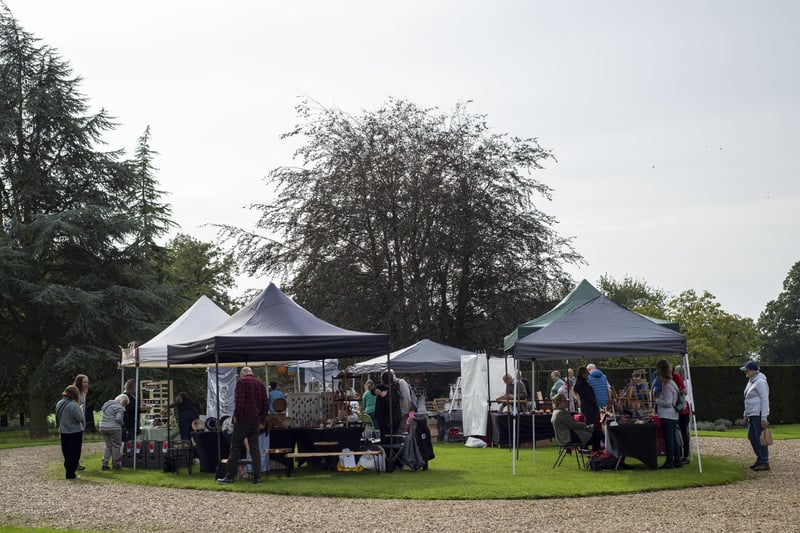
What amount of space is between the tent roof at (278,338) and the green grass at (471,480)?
5.97 ft

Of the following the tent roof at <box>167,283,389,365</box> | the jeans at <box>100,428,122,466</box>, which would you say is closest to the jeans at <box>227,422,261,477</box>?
the tent roof at <box>167,283,389,365</box>

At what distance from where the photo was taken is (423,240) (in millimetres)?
31375

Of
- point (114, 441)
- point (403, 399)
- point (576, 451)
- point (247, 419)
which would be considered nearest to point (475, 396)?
point (403, 399)

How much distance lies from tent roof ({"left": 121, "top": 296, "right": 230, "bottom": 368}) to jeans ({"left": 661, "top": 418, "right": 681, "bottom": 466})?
8.62m

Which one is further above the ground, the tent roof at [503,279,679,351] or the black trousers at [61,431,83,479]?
the tent roof at [503,279,679,351]

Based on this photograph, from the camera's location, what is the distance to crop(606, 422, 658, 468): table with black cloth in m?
13.6

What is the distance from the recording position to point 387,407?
14883mm

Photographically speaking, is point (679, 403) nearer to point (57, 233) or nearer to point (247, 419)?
point (247, 419)

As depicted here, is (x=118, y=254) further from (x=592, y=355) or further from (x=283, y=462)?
(x=592, y=355)

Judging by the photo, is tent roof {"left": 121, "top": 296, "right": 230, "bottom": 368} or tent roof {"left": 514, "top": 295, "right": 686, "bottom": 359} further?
tent roof {"left": 121, "top": 296, "right": 230, "bottom": 368}

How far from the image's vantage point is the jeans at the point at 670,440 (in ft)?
45.1

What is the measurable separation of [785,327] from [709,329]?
26.9 m

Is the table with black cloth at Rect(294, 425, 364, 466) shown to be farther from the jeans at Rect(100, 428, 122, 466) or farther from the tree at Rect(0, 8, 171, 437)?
the tree at Rect(0, 8, 171, 437)

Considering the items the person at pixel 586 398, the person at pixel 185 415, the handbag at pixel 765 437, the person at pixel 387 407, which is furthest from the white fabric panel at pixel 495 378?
the handbag at pixel 765 437
